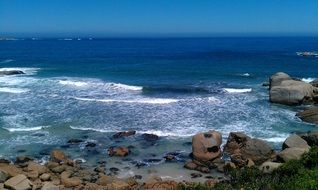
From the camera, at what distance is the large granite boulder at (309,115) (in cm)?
3631

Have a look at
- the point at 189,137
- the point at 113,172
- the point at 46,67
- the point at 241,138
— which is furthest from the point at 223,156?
the point at 46,67

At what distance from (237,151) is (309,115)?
11.4m

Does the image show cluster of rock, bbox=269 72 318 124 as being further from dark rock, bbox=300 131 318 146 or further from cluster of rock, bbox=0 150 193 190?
cluster of rock, bbox=0 150 193 190

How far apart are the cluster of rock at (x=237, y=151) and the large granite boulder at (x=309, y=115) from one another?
7533 mm

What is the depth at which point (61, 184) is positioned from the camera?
24250 mm

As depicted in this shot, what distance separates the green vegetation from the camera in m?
17.6

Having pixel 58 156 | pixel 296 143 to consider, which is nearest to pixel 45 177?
pixel 58 156

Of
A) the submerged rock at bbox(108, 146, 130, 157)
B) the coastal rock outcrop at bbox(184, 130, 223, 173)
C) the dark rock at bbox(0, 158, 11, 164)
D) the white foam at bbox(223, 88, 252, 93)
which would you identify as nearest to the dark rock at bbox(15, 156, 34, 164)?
the dark rock at bbox(0, 158, 11, 164)

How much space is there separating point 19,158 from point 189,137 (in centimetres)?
1197

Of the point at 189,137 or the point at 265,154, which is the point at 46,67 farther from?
the point at 265,154

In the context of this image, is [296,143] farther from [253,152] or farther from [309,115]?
[309,115]

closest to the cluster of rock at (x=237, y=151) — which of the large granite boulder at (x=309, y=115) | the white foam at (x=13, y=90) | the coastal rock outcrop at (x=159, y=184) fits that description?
the coastal rock outcrop at (x=159, y=184)

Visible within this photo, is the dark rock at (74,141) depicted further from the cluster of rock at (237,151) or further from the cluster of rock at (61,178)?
the cluster of rock at (237,151)

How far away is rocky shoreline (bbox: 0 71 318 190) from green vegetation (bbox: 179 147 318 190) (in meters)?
1.43
